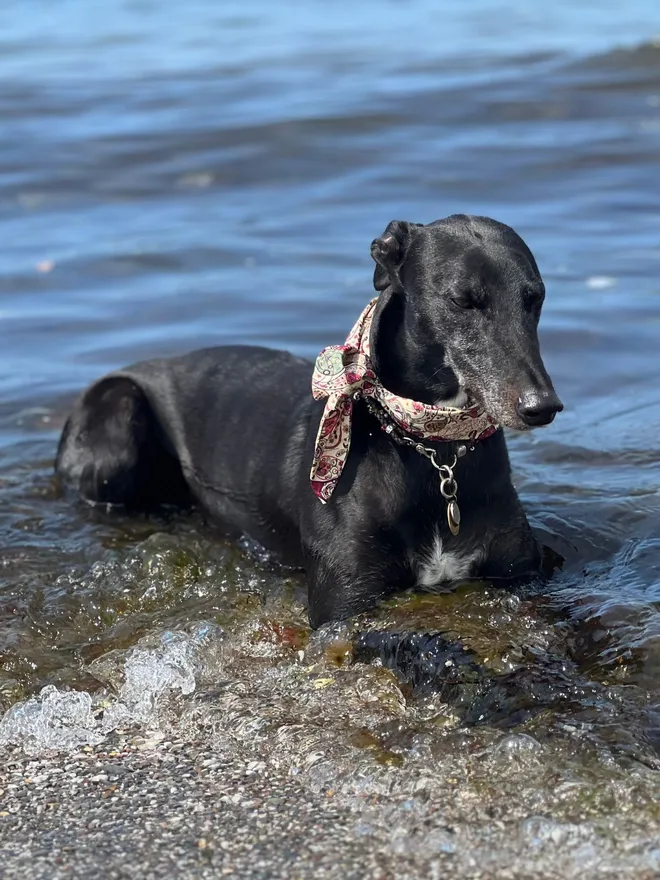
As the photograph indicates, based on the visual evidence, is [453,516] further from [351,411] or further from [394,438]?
[351,411]

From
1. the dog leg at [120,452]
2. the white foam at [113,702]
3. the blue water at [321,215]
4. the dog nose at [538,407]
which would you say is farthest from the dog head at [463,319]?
the dog leg at [120,452]

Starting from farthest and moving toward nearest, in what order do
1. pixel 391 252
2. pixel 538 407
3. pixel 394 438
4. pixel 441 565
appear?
pixel 441 565 < pixel 394 438 < pixel 391 252 < pixel 538 407

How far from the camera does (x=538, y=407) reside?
395cm

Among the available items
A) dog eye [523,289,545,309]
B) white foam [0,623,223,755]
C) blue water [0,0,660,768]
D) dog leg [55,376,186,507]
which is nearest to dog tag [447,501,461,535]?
blue water [0,0,660,768]

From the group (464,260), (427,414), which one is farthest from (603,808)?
(464,260)

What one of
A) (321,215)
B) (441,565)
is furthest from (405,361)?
(321,215)

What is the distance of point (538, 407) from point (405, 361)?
615mm

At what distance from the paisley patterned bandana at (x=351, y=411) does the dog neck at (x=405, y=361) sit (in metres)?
0.04

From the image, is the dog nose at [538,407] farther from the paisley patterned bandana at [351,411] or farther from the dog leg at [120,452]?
the dog leg at [120,452]

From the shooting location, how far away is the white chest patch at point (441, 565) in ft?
15.2

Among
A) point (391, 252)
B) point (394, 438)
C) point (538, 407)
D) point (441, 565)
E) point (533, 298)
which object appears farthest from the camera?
point (441, 565)

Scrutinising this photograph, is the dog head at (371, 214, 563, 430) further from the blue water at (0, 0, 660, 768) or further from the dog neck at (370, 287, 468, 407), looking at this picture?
the blue water at (0, 0, 660, 768)

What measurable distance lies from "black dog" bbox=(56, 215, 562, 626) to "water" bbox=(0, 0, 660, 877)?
0.16 metres

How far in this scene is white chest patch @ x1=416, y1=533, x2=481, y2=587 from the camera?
4625mm
